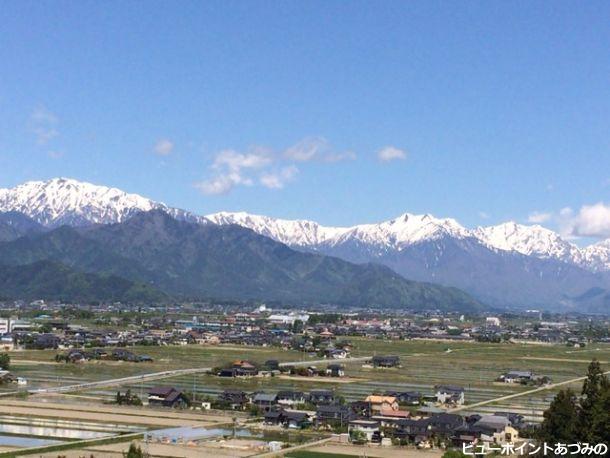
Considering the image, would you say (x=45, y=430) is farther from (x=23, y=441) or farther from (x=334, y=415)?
(x=334, y=415)

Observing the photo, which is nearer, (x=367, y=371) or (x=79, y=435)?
(x=79, y=435)

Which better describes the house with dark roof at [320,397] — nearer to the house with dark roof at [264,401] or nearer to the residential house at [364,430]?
the house with dark roof at [264,401]

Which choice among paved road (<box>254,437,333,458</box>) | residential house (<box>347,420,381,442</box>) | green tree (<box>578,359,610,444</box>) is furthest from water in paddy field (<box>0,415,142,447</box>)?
green tree (<box>578,359,610,444</box>)

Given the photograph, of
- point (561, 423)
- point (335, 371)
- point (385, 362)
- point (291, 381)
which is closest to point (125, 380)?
point (291, 381)

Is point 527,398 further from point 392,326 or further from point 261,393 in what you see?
point 392,326

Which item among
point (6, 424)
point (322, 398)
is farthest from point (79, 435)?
point (322, 398)
